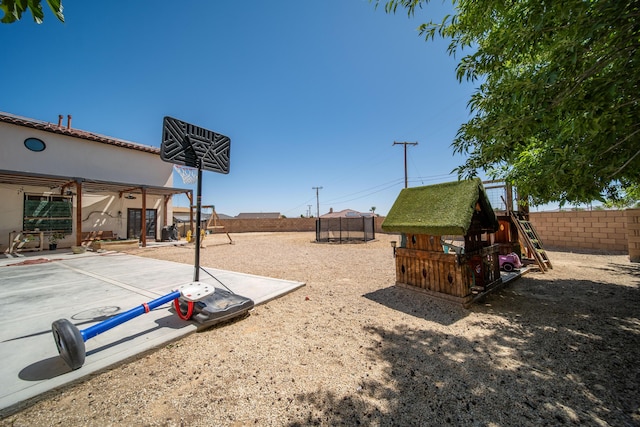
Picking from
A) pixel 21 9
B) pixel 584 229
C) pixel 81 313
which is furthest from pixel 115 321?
pixel 584 229

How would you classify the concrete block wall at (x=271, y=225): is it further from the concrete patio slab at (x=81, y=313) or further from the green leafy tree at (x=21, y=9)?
the green leafy tree at (x=21, y=9)

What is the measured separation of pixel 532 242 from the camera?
7.49m

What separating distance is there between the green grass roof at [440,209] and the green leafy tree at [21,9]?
4979 mm

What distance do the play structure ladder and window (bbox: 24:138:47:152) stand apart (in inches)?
853

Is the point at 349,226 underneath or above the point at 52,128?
underneath

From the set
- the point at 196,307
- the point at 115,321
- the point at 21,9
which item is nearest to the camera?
the point at 21,9

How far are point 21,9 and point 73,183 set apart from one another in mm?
15380

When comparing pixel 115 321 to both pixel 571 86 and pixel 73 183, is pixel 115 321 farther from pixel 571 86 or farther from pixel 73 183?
pixel 73 183

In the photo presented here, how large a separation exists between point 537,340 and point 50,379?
5634mm

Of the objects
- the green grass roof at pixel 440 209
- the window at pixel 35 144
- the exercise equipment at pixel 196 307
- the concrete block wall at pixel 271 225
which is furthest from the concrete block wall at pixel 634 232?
the concrete block wall at pixel 271 225

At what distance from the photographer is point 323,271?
768 centimetres

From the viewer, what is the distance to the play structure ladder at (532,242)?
22.8 feet

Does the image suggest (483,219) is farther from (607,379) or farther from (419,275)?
(607,379)

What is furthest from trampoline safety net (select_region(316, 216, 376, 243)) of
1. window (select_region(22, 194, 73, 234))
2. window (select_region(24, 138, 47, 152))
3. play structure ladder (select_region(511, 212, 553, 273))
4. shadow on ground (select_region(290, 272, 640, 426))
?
window (select_region(24, 138, 47, 152))
